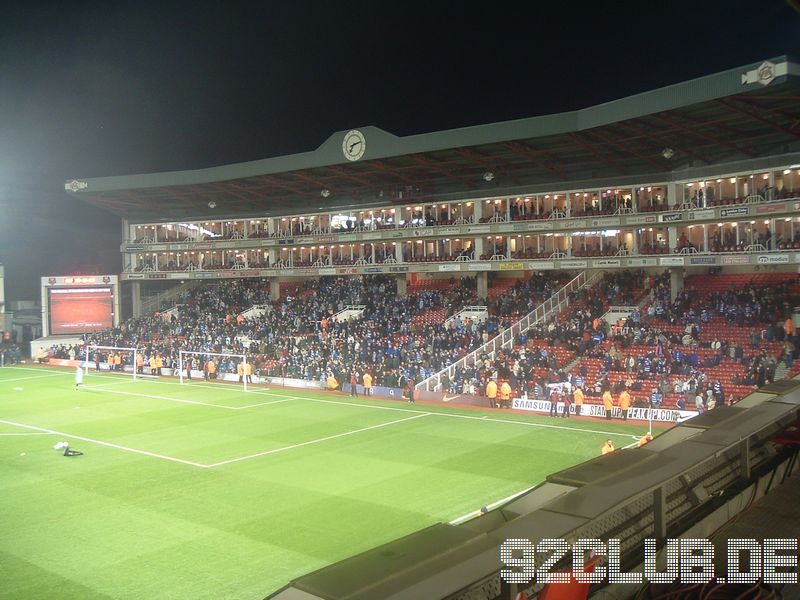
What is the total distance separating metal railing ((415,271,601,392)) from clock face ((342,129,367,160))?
15.8m

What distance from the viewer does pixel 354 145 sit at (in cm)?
4547

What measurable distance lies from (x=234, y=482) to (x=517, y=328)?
22.9m

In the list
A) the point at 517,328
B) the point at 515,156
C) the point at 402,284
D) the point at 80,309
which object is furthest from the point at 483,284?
the point at 80,309

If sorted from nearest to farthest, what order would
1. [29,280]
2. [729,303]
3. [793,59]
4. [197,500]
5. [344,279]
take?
1. [197,500]
2. [793,59]
3. [729,303]
4. [344,279]
5. [29,280]

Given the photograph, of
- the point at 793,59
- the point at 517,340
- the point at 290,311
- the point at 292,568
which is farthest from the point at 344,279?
the point at 292,568

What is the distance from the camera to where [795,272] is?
37.3 m

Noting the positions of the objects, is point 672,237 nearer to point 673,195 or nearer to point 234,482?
point 673,195

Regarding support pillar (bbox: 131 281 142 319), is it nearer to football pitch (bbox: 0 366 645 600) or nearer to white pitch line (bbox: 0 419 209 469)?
football pitch (bbox: 0 366 645 600)

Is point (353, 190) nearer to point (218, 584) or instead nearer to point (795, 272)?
point (795, 272)

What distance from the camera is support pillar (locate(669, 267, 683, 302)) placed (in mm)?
39500

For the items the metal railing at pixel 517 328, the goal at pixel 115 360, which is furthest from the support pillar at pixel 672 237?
the goal at pixel 115 360

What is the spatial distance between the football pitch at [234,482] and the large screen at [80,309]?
2976 cm

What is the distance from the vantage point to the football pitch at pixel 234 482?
13461 millimetres

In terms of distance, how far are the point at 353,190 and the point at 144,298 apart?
27.6 meters
